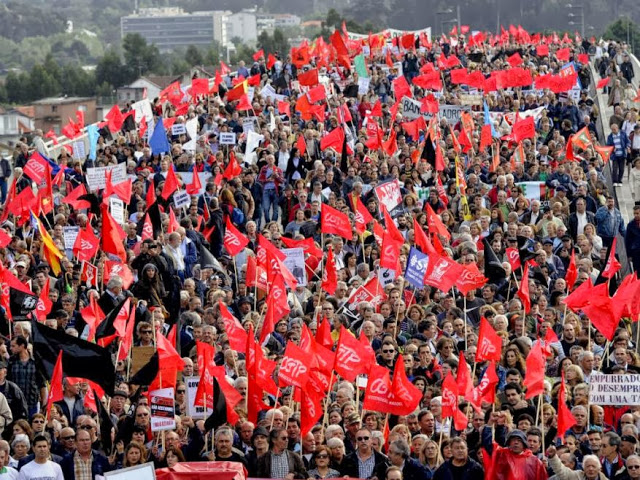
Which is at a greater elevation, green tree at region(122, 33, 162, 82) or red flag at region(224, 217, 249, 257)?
red flag at region(224, 217, 249, 257)

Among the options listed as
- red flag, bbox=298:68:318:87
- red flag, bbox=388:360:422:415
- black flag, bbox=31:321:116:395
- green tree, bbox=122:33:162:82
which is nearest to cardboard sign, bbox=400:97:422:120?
red flag, bbox=298:68:318:87

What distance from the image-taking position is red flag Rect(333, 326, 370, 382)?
48.1 ft

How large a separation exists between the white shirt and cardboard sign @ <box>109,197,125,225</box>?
9.63m

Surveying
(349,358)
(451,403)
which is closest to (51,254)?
(349,358)

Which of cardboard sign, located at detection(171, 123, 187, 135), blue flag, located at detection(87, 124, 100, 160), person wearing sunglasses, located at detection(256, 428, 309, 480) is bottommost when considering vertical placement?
blue flag, located at detection(87, 124, 100, 160)

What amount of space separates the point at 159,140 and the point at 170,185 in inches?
161

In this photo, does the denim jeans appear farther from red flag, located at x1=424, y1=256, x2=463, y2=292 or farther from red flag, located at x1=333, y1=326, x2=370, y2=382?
red flag, located at x1=333, y1=326, x2=370, y2=382

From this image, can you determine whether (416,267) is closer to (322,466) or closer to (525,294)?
(525,294)

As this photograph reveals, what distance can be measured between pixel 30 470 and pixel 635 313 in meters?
6.00

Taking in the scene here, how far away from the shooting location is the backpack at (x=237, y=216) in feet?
77.5

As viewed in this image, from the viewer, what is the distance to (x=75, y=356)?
48.0 feet

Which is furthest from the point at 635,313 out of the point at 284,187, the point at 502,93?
the point at 502,93

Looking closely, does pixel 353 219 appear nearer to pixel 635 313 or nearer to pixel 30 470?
pixel 635 313

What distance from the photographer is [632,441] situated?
42.7 ft
